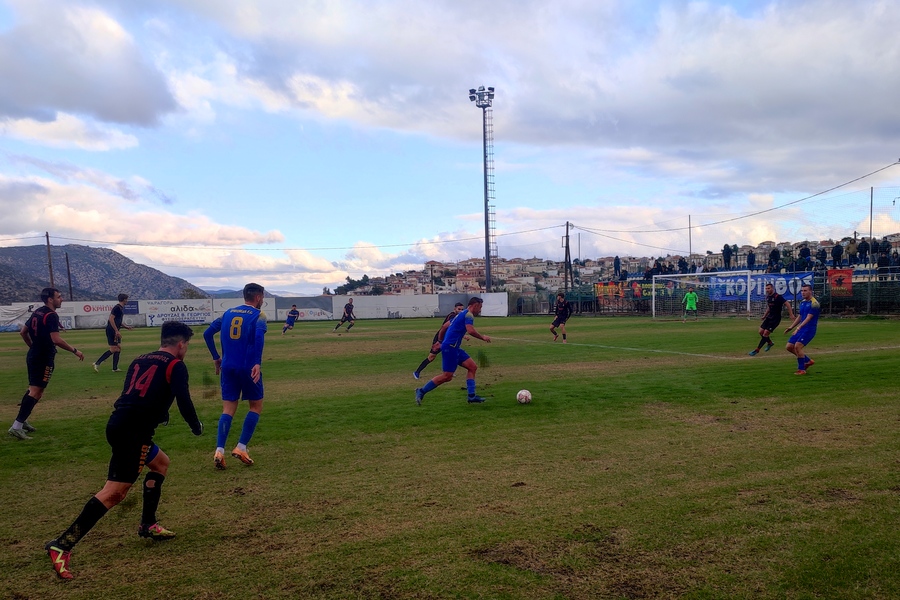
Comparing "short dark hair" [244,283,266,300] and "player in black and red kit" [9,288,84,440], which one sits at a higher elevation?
"short dark hair" [244,283,266,300]

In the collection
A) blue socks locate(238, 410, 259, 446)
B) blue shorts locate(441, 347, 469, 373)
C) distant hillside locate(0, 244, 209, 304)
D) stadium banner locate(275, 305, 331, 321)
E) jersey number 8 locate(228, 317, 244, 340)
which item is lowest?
stadium banner locate(275, 305, 331, 321)

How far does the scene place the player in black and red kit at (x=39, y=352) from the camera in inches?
349

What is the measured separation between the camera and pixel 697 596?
3678 millimetres

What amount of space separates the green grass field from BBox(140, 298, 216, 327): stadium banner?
42.2 m

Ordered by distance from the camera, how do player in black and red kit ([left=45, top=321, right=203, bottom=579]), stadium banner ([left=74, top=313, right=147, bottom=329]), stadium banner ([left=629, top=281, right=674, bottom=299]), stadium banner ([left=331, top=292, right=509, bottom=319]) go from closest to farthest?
player in black and red kit ([left=45, top=321, right=203, bottom=579]) → stadium banner ([left=629, top=281, right=674, bottom=299]) → stadium banner ([left=74, top=313, right=147, bottom=329]) → stadium banner ([left=331, top=292, right=509, bottom=319])

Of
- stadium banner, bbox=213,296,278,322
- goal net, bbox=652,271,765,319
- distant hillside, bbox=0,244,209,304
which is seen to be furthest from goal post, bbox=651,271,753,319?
distant hillside, bbox=0,244,209,304

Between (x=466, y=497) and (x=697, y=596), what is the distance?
2404 millimetres

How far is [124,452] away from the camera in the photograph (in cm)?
464

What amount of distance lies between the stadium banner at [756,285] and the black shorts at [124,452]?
116 feet

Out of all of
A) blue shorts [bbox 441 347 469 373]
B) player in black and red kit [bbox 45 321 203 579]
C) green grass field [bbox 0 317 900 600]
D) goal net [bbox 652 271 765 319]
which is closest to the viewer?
green grass field [bbox 0 317 900 600]

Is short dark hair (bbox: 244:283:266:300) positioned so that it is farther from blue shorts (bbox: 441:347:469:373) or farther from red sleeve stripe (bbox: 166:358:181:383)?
blue shorts (bbox: 441:347:469:373)

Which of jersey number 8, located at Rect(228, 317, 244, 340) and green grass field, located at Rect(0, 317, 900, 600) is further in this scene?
jersey number 8, located at Rect(228, 317, 244, 340)

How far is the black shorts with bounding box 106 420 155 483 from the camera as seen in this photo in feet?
15.1

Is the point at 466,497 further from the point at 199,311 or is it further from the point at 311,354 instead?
the point at 199,311
